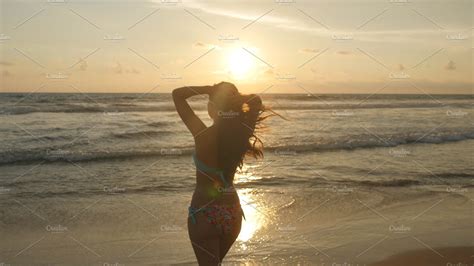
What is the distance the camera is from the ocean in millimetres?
6832

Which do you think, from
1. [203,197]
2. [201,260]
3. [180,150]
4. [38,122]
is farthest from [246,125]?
[38,122]

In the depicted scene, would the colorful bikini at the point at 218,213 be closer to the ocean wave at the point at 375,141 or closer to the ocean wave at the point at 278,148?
the ocean wave at the point at 278,148

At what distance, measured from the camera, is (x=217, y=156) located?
3564 millimetres

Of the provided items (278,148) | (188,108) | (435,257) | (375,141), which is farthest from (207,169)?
(375,141)

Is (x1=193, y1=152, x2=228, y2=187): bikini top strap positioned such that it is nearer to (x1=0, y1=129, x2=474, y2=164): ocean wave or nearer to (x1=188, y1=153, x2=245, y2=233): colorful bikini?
(x1=188, y1=153, x2=245, y2=233): colorful bikini

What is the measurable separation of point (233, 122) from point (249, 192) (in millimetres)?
6376

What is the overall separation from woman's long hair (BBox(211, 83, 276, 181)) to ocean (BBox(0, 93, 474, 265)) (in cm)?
58

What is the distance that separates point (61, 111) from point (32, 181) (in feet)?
42.3

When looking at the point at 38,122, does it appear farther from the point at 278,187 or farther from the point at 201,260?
the point at 201,260

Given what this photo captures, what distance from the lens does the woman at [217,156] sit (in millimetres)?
3516

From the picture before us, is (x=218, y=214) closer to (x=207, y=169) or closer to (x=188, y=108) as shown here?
(x=207, y=169)

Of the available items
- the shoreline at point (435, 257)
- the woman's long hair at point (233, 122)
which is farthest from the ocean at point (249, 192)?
the woman's long hair at point (233, 122)

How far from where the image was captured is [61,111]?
75.2ft

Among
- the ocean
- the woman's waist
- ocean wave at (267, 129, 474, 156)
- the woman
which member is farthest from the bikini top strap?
ocean wave at (267, 129, 474, 156)
